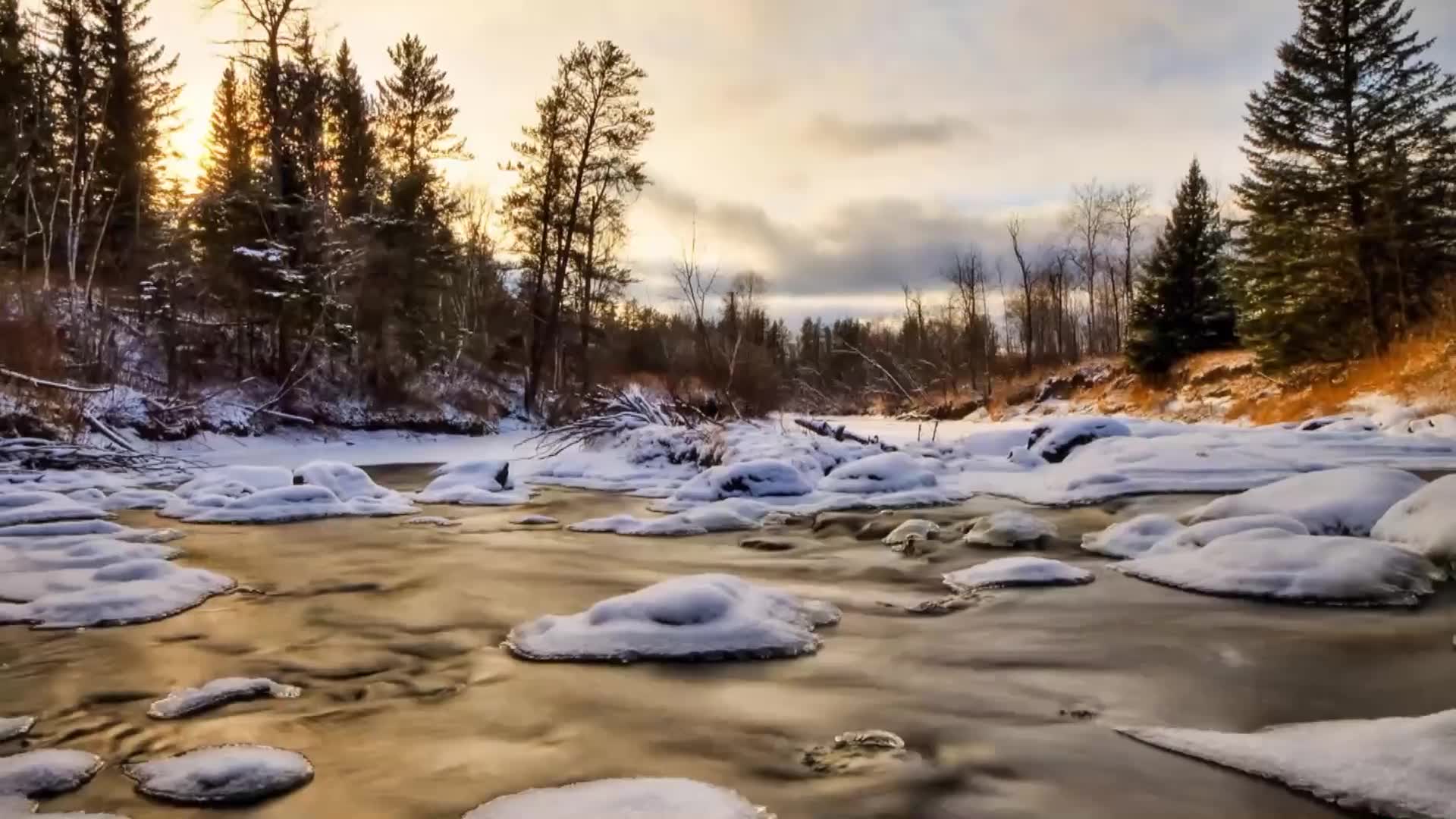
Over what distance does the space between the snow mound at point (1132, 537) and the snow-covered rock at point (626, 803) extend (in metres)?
4.75

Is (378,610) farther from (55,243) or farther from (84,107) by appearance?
(55,243)

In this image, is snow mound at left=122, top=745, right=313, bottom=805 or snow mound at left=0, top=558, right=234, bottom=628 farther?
snow mound at left=0, top=558, right=234, bottom=628

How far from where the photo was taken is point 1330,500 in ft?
21.0

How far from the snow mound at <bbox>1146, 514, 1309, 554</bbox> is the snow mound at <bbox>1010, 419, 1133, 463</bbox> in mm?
5799

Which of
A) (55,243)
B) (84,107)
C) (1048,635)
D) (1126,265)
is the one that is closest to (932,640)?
(1048,635)

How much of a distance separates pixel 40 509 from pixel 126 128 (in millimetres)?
19009

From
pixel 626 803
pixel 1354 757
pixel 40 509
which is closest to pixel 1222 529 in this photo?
pixel 1354 757

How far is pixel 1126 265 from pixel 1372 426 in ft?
133

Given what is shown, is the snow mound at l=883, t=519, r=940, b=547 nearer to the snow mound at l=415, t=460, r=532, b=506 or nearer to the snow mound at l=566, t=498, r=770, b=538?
the snow mound at l=566, t=498, r=770, b=538

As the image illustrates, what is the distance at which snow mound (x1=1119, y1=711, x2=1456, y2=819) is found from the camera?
7.86ft

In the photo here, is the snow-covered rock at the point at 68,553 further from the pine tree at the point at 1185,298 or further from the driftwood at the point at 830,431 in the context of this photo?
the pine tree at the point at 1185,298

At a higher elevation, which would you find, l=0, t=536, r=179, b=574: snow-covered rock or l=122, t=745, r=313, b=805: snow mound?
l=0, t=536, r=179, b=574: snow-covered rock

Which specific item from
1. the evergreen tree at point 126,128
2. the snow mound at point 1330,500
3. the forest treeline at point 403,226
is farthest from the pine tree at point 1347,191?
the evergreen tree at point 126,128

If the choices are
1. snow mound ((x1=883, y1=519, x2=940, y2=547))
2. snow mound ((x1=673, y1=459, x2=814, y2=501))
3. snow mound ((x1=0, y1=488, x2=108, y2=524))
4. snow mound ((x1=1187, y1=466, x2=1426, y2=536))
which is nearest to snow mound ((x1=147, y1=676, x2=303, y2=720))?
snow mound ((x1=883, y1=519, x2=940, y2=547))
